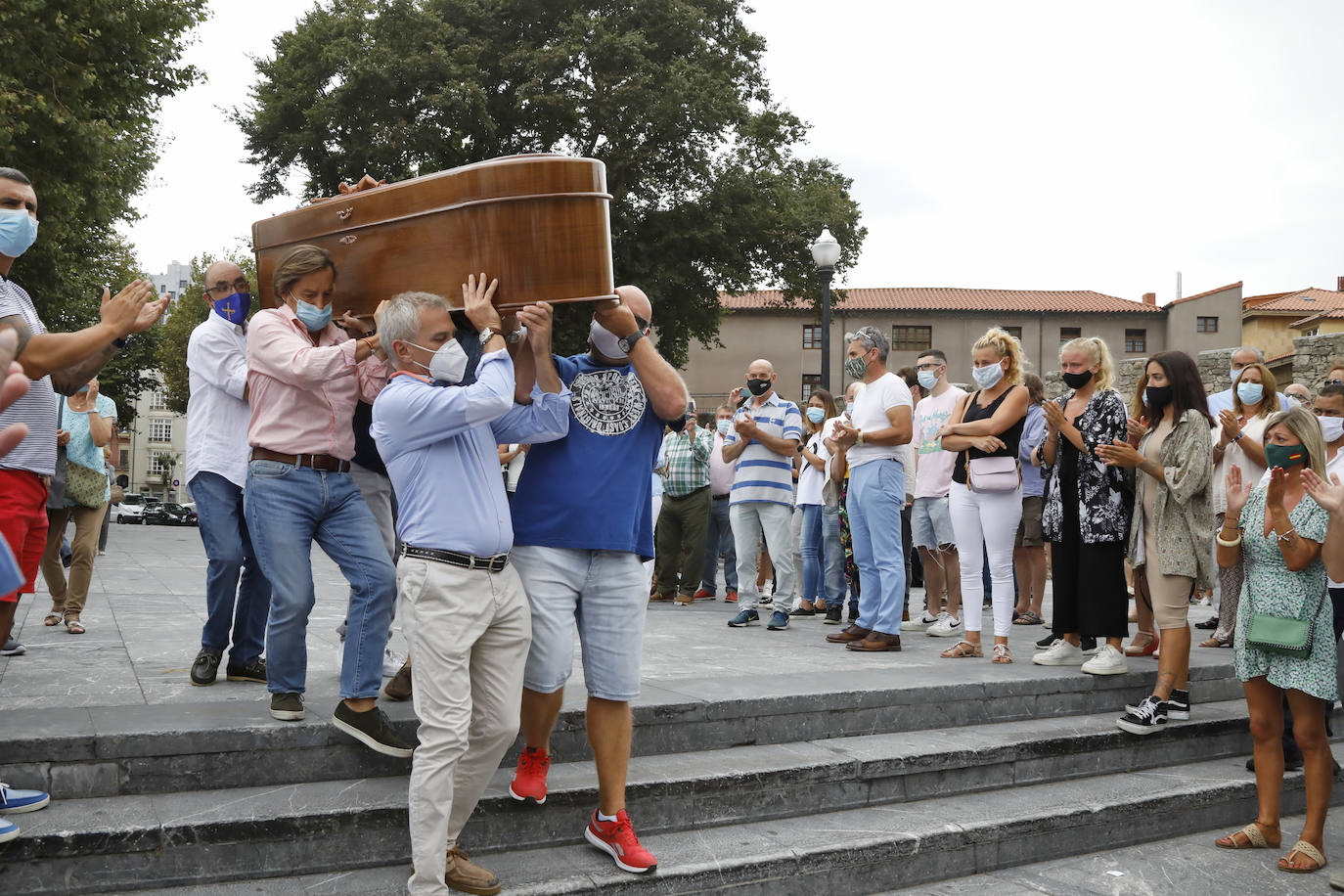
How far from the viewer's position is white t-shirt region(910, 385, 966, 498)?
8109 mm

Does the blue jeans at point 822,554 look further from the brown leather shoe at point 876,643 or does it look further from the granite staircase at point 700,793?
the granite staircase at point 700,793

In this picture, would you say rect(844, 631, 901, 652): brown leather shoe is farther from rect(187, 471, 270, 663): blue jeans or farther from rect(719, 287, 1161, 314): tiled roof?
rect(719, 287, 1161, 314): tiled roof

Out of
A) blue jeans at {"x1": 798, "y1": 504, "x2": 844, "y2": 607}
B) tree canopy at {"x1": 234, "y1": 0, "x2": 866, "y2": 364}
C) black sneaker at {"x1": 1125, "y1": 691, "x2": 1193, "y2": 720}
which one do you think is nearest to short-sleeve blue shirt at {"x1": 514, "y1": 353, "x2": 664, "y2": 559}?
black sneaker at {"x1": 1125, "y1": 691, "x2": 1193, "y2": 720}

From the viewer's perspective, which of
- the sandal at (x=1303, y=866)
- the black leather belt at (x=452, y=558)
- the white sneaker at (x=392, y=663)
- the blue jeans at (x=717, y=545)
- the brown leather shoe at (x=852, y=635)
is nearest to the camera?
→ the black leather belt at (x=452, y=558)

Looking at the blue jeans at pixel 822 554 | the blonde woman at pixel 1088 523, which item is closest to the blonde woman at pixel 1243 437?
the blonde woman at pixel 1088 523

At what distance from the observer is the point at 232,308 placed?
4766 millimetres

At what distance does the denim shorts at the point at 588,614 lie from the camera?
3.71 meters

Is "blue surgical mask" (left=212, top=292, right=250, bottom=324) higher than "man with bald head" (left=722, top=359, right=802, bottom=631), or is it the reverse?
"blue surgical mask" (left=212, top=292, right=250, bottom=324)

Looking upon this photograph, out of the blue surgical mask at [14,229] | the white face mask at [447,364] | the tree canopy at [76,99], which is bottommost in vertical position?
the white face mask at [447,364]

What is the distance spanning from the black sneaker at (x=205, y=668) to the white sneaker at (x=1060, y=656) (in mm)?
4578

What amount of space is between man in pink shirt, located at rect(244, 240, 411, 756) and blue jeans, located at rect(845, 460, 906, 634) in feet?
12.3

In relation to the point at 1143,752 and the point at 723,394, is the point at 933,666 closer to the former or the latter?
the point at 1143,752

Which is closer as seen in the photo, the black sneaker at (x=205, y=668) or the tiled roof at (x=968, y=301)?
the black sneaker at (x=205, y=668)

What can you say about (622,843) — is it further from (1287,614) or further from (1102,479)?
(1102,479)
